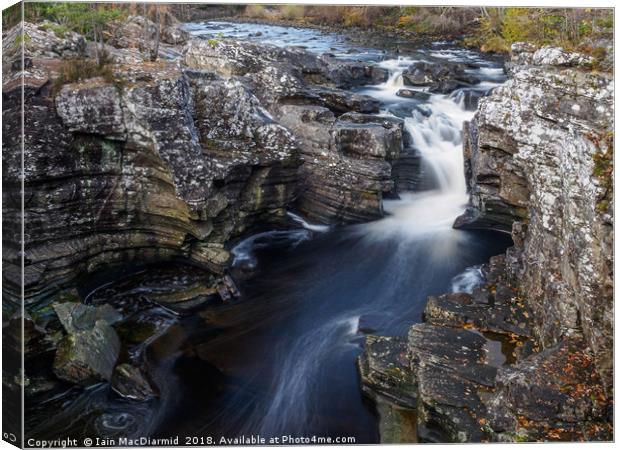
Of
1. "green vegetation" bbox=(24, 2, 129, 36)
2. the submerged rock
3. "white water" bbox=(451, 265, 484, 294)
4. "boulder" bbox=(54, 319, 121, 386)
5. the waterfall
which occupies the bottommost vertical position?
the submerged rock

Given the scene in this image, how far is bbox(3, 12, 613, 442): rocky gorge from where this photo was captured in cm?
799

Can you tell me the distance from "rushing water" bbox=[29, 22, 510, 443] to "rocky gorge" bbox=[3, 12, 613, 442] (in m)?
0.09

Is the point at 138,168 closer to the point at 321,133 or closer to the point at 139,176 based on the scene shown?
the point at 139,176

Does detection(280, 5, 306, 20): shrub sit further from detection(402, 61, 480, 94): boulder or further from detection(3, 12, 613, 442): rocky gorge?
detection(402, 61, 480, 94): boulder

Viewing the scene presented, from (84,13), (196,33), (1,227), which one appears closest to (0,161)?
(1,227)

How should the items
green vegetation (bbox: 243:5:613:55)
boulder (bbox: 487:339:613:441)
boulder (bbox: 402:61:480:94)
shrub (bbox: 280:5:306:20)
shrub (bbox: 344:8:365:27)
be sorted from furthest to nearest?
boulder (bbox: 402:61:480:94) → shrub (bbox: 344:8:365:27) → shrub (bbox: 280:5:306:20) → green vegetation (bbox: 243:5:613:55) → boulder (bbox: 487:339:613:441)

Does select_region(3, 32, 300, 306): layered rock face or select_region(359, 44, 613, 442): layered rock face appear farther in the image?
select_region(3, 32, 300, 306): layered rock face

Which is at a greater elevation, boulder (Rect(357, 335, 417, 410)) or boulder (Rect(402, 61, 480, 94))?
boulder (Rect(402, 61, 480, 94))

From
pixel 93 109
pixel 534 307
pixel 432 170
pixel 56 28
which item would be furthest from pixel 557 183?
pixel 56 28

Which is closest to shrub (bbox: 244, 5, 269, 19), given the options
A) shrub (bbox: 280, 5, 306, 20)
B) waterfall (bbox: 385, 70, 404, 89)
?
shrub (bbox: 280, 5, 306, 20)

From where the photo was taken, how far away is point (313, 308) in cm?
1094

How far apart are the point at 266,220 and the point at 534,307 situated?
18.7ft

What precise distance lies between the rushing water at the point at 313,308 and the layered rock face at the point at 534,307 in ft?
2.31

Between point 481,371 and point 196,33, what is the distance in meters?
7.04
